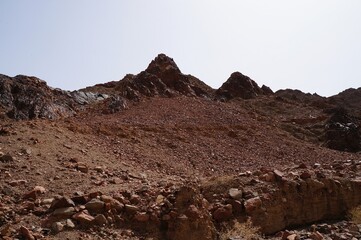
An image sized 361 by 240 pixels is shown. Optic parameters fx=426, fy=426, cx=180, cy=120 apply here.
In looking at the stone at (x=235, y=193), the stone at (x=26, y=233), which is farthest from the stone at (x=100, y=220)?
the stone at (x=235, y=193)

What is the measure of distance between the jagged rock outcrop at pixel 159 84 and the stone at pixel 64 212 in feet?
64.5

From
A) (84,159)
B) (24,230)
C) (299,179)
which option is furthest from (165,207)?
(84,159)

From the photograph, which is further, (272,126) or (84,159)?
(272,126)

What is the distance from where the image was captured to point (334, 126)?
89.1 feet

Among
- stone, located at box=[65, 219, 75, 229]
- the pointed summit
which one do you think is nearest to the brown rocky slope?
stone, located at box=[65, 219, 75, 229]

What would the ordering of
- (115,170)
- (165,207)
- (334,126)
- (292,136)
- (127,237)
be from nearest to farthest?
(127,237)
(165,207)
(115,170)
(292,136)
(334,126)

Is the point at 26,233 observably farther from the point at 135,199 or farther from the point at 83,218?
the point at 135,199

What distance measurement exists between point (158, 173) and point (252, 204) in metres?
6.14

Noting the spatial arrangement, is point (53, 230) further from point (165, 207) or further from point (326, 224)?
point (326, 224)

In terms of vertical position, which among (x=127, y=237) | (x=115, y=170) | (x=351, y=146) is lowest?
(x=127, y=237)

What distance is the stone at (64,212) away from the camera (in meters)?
6.93

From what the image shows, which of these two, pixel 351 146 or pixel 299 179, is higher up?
pixel 351 146

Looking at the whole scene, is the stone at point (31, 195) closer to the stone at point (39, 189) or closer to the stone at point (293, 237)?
the stone at point (39, 189)

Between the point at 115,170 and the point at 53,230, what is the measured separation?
548cm
